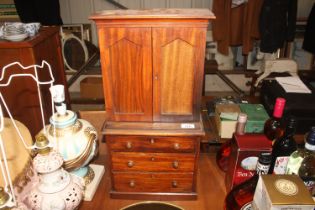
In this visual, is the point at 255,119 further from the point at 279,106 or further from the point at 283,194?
the point at 283,194

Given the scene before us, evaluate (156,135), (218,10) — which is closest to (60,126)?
(156,135)

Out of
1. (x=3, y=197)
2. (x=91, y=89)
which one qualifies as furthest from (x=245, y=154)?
(x=91, y=89)

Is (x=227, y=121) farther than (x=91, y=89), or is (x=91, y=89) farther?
(x=91, y=89)

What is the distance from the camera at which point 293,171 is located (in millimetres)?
811

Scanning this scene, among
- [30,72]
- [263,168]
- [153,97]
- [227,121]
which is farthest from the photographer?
[227,121]

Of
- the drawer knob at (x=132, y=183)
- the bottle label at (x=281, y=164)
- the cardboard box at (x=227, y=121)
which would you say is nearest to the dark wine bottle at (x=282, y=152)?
the bottle label at (x=281, y=164)

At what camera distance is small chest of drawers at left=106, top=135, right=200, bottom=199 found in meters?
1.04

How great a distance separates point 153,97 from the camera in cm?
104

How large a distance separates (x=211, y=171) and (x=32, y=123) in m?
Result: 0.82

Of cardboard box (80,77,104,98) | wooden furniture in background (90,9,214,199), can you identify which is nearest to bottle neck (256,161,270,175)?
wooden furniture in background (90,9,214,199)

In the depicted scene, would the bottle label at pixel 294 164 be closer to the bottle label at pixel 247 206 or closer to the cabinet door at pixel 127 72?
the bottle label at pixel 247 206

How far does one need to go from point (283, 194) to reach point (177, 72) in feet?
1.73

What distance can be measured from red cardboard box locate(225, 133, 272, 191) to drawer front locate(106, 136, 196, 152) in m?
0.16

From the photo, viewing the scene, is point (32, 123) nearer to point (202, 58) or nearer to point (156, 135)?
point (156, 135)
